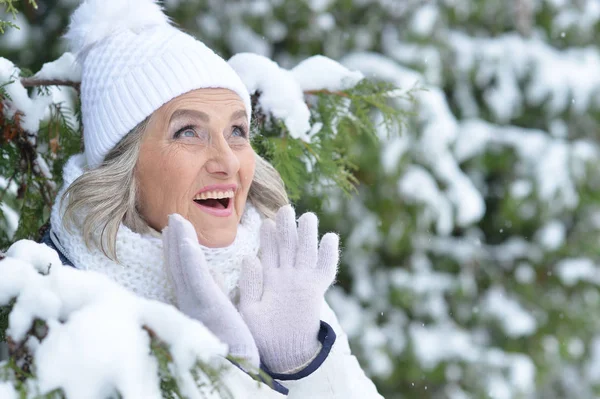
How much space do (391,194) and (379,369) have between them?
940mm

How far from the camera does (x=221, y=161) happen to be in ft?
4.75

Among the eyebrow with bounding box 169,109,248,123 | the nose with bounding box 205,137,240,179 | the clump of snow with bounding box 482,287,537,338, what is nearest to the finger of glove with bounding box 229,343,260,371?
the nose with bounding box 205,137,240,179

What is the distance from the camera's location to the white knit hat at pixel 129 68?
1471 millimetres

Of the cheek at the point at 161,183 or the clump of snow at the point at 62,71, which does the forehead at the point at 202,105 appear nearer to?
the cheek at the point at 161,183

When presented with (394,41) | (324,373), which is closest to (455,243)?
(394,41)

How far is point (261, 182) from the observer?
168 centimetres

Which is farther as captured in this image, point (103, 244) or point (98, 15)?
point (98, 15)

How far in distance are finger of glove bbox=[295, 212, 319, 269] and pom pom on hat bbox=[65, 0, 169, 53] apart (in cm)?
54

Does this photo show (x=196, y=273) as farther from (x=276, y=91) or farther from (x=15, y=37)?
(x=15, y=37)

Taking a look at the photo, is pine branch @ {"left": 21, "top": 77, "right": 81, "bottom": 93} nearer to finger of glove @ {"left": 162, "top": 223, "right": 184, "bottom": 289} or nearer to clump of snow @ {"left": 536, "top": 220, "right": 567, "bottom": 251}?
finger of glove @ {"left": 162, "top": 223, "right": 184, "bottom": 289}

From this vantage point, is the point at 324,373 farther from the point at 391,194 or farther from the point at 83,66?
the point at 391,194

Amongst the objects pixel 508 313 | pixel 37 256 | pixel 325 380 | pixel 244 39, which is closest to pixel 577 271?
pixel 508 313

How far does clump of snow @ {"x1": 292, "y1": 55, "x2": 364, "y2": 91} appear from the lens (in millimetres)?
1954

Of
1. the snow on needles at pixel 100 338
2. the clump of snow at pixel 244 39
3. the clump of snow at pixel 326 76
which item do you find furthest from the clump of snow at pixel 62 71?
the clump of snow at pixel 244 39
